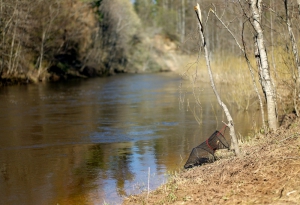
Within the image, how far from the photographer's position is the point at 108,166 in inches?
471

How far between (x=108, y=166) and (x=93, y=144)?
3.21m

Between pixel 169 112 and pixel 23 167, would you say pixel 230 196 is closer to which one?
pixel 23 167

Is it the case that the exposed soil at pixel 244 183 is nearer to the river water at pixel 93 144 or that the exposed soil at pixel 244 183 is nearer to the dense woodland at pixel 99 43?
the river water at pixel 93 144

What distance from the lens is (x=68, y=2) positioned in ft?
163

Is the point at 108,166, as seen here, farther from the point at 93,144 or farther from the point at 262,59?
the point at 262,59

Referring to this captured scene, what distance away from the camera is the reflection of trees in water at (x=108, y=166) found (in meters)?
10.6

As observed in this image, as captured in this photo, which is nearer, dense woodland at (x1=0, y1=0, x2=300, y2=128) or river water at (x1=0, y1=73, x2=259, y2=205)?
river water at (x1=0, y1=73, x2=259, y2=205)

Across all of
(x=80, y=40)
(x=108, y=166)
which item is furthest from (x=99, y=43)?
(x=108, y=166)

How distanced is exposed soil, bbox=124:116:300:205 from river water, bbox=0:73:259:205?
1244 millimetres

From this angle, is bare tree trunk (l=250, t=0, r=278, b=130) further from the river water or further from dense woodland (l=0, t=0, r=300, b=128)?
the river water

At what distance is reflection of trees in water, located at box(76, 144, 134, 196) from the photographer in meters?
10.6

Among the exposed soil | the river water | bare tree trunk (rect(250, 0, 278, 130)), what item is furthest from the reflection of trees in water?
bare tree trunk (rect(250, 0, 278, 130))

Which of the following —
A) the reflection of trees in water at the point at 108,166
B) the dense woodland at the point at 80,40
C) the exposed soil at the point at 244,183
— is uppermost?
the dense woodland at the point at 80,40

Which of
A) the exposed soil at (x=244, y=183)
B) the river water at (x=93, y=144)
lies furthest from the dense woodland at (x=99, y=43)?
the exposed soil at (x=244, y=183)
